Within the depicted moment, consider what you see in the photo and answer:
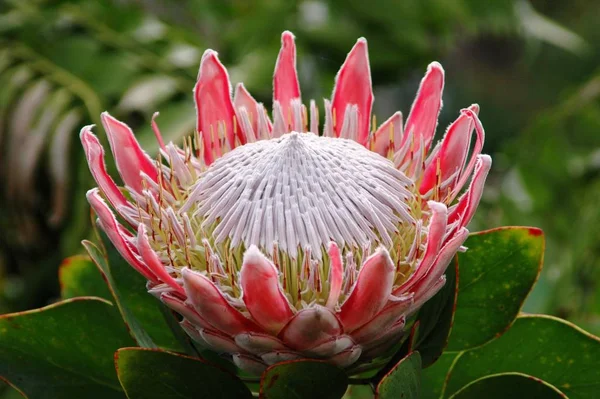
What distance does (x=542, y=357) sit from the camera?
918 mm

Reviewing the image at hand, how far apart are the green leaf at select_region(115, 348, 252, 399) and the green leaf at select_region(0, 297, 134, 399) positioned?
138mm

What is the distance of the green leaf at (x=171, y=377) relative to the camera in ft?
2.54

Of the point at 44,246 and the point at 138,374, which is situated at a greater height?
the point at 138,374

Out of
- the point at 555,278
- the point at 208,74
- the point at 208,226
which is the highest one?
the point at 208,74

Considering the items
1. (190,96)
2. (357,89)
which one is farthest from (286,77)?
(190,96)

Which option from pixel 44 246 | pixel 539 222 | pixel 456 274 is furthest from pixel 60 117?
pixel 456 274

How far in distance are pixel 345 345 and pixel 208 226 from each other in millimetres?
222

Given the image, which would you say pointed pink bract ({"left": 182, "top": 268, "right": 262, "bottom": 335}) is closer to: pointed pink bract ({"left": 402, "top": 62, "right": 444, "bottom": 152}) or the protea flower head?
the protea flower head

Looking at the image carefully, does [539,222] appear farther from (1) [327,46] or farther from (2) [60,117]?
(2) [60,117]

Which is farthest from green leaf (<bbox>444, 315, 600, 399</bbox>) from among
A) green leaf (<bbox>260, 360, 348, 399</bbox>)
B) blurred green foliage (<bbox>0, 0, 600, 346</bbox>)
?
blurred green foliage (<bbox>0, 0, 600, 346</bbox>)

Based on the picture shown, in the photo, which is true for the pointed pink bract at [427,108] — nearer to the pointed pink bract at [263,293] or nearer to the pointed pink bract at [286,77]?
the pointed pink bract at [286,77]

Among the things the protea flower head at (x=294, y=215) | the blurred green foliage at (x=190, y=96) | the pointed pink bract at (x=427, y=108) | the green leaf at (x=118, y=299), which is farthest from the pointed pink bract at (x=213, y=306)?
the blurred green foliage at (x=190, y=96)

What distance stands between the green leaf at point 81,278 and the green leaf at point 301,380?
0.40 metres

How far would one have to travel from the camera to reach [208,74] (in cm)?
99
